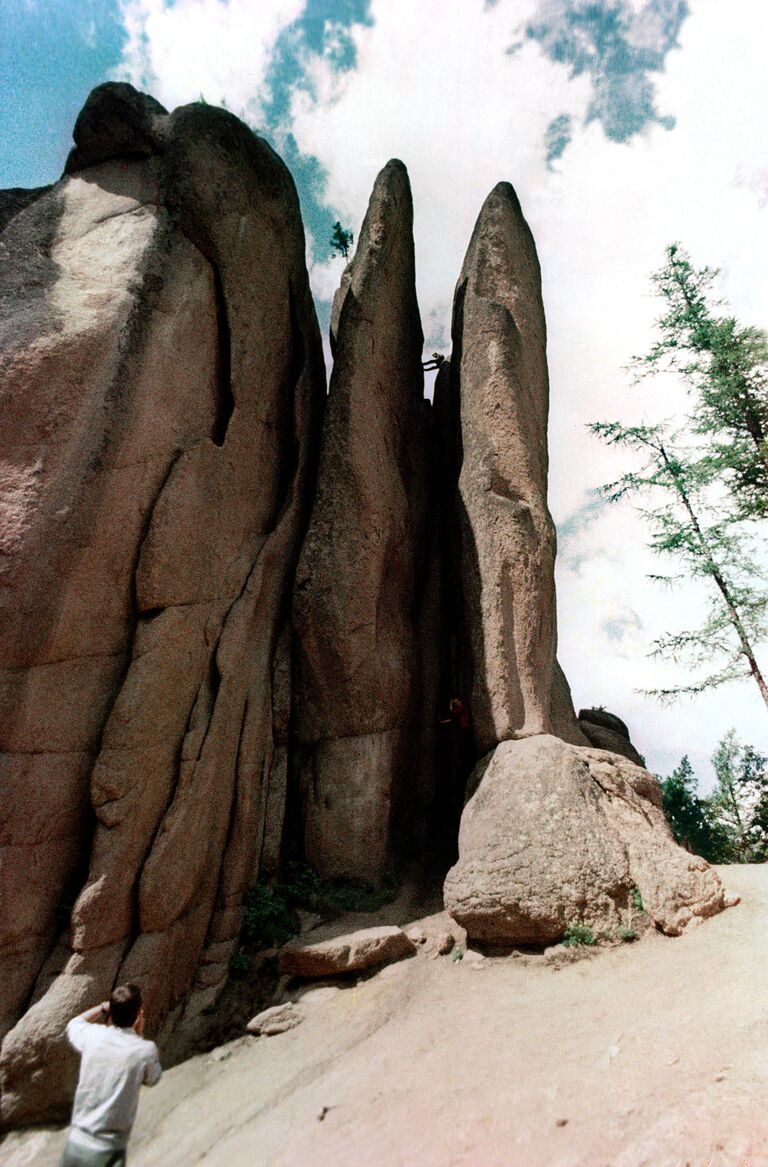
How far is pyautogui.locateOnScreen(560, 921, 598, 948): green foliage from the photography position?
5.97 m

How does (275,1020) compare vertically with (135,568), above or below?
below

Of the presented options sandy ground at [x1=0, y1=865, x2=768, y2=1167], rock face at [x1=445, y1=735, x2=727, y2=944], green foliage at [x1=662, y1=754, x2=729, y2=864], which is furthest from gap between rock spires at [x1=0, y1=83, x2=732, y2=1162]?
green foliage at [x1=662, y1=754, x2=729, y2=864]

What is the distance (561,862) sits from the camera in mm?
6340

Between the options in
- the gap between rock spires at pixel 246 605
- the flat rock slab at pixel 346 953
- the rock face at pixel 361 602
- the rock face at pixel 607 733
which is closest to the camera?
the gap between rock spires at pixel 246 605

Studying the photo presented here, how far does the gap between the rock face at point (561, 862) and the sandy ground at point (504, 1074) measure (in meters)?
0.31

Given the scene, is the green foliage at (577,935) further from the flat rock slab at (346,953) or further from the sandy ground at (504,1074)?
the flat rock slab at (346,953)

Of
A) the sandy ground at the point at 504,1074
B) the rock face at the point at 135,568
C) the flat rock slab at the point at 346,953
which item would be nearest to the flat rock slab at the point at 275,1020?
the sandy ground at the point at 504,1074

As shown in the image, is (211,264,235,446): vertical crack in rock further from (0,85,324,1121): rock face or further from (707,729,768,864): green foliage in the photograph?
(707,729,768,864): green foliage

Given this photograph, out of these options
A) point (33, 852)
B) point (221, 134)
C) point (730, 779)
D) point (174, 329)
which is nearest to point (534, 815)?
point (33, 852)

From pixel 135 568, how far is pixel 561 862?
18.0ft

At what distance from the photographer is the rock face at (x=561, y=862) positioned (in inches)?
242

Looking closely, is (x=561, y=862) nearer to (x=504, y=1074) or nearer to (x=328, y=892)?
(x=504, y=1074)

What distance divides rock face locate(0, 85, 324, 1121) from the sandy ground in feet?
3.94

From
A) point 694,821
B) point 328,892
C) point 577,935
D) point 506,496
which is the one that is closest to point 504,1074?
point 577,935
